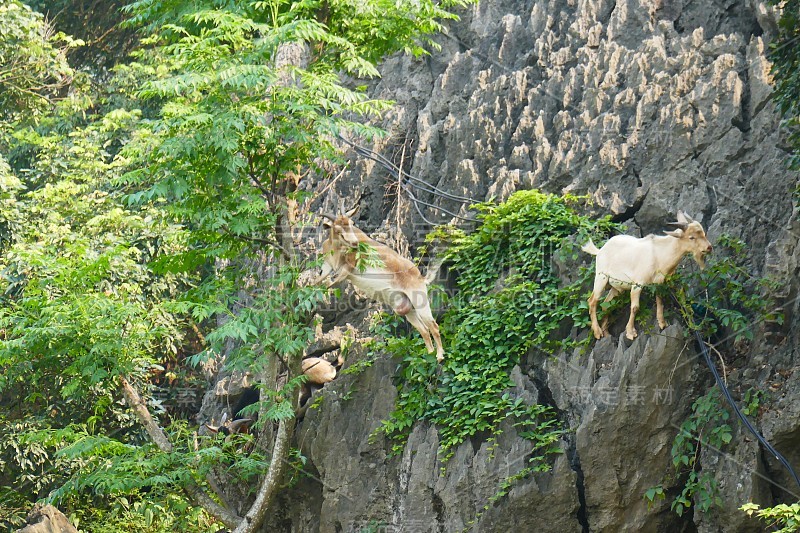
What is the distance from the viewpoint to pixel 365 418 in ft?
36.0

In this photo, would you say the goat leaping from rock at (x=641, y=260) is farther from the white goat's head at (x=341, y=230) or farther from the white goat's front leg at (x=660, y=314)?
the white goat's head at (x=341, y=230)

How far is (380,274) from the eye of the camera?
1030 cm

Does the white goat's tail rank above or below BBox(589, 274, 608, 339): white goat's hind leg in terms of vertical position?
above

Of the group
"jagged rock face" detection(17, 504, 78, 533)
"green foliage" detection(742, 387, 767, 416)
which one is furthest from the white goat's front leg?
"jagged rock face" detection(17, 504, 78, 533)

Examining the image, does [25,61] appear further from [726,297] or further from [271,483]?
[726,297]

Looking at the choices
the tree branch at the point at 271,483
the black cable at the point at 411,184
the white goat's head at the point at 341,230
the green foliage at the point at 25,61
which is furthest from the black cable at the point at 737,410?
A: the green foliage at the point at 25,61

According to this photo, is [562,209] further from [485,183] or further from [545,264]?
[485,183]

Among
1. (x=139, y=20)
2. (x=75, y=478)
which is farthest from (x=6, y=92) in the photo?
(x=75, y=478)

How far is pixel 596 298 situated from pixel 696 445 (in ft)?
5.56

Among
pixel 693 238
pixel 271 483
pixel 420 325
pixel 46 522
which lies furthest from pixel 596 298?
pixel 46 522

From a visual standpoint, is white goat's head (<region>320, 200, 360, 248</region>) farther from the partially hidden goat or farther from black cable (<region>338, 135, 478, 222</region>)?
black cable (<region>338, 135, 478, 222</region>)

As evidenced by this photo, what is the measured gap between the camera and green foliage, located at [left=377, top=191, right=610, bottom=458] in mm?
9984

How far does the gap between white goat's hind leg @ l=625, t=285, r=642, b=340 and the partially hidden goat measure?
6.74 feet

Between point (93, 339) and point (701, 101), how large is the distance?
7.30m
